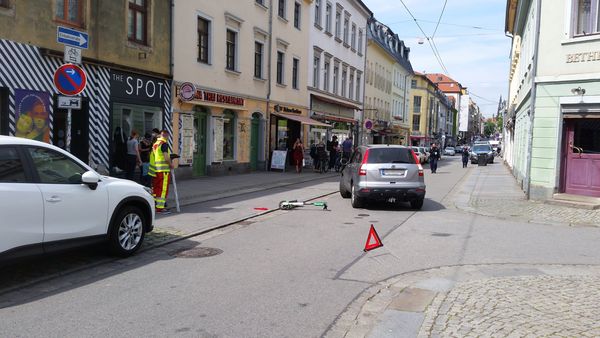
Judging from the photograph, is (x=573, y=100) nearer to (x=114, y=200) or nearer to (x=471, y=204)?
(x=471, y=204)

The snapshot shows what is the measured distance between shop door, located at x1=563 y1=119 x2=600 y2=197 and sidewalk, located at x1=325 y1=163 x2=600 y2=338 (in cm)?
739

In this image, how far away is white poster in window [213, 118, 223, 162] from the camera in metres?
20.2

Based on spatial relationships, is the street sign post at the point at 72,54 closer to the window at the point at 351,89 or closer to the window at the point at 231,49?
the window at the point at 231,49

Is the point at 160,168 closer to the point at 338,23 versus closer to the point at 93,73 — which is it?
the point at 93,73

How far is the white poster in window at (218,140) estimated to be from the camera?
20.2 m

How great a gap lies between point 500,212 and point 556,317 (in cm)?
808

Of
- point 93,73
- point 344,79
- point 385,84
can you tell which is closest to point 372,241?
point 93,73

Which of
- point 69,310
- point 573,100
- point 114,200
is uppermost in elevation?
point 573,100

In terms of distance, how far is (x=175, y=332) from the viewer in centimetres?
434

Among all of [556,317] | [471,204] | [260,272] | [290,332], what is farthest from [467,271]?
[471,204]

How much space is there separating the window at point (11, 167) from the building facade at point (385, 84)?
123ft

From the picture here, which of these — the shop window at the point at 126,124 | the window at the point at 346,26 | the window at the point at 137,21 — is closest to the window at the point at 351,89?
the window at the point at 346,26

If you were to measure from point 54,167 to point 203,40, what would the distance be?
14633mm

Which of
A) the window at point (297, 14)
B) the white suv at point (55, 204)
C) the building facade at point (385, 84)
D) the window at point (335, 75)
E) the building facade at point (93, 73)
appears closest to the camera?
the white suv at point (55, 204)
